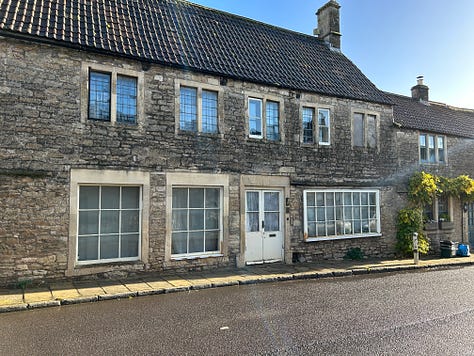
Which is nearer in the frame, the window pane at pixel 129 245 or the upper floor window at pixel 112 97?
the upper floor window at pixel 112 97

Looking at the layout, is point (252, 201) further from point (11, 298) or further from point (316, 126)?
point (11, 298)

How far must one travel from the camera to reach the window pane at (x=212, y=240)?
11029 millimetres

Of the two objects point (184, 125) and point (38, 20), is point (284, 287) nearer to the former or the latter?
point (184, 125)

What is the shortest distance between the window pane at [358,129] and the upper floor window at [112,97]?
874 centimetres

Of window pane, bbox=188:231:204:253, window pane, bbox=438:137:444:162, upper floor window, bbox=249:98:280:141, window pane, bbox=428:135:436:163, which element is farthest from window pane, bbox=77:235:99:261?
window pane, bbox=438:137:444:162

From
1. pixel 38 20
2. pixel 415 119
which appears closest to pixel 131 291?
pixel 38 20

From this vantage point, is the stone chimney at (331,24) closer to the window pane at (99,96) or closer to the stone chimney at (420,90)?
the stone chimney at (420,90)

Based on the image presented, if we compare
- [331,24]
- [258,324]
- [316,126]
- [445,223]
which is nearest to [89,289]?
[258,324]

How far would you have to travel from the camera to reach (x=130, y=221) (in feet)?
32.6

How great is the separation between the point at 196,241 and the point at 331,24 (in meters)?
12.2

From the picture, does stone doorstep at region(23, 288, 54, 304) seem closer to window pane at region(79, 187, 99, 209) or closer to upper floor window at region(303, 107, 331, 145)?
window pane at region(79, 187, 99, 209)

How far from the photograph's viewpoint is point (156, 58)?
10273mm

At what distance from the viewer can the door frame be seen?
11.4 meters

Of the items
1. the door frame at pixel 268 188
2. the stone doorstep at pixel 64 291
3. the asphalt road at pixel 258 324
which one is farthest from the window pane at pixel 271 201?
the stone doorstep at pixel 64 291
